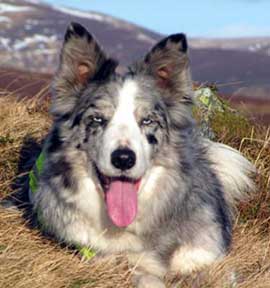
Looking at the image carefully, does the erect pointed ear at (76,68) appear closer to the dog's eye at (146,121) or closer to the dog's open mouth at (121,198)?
the dog's eye at (146,121)

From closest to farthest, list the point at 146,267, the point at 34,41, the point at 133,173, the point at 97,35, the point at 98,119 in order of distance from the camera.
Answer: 1. the point at 133,173
2. the point at 98,119
3. the point at 146,267
4. the point at 97,35
5. the point at 34,41

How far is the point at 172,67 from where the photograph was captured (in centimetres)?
606

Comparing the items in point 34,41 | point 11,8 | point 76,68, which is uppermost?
point 76,68

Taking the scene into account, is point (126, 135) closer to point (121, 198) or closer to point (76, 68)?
point (121, 198)

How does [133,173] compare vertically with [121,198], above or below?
above

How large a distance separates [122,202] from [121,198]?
1.5 inches

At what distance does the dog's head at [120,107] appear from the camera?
221 inches

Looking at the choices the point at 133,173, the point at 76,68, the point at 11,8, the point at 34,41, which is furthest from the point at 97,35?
the point at 133,173

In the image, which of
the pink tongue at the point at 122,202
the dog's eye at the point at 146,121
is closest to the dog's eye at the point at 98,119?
the dog's eye at the point at 146,121

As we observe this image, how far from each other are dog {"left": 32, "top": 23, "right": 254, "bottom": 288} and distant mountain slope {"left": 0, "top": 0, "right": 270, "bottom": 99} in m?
60.3

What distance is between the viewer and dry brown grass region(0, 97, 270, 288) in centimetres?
558

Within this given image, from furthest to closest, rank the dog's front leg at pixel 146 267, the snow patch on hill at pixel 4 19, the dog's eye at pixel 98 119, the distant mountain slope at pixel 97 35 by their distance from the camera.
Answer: the snow patch on hill at pixel 4 19 < the distant mountain slope at pixel 97 35 < the dog's front leg at pixel 146 267 < the dog's eye at pixel 98 119

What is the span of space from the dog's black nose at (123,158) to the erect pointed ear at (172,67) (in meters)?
0.73

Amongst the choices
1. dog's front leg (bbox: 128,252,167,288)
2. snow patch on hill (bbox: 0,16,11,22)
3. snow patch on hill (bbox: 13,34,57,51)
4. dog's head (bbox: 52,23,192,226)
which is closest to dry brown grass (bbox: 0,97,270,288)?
dog's front leg (bbox: 128,252,167,288)
